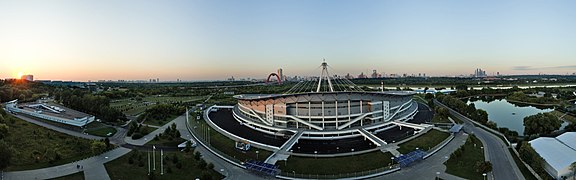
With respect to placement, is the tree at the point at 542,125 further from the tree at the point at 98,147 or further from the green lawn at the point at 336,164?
the tree at the point at 98,147

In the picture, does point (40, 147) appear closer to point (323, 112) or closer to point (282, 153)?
point (282, 153)

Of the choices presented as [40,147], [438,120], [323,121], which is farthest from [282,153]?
[438,120]

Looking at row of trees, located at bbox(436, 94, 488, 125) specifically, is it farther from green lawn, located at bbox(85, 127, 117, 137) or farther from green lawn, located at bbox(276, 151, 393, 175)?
green lawn, located at bbox(85, 127, 117, 137)

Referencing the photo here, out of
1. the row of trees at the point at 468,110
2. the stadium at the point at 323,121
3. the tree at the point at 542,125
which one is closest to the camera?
the stadium at the point at 323,121

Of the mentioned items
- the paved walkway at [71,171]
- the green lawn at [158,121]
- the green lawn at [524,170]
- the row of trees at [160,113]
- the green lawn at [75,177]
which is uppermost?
the row of trees at [160,113]

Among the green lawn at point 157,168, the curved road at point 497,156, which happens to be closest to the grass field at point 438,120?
the curved road at point 497,156

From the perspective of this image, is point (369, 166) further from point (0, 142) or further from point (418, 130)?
point (0, 142)

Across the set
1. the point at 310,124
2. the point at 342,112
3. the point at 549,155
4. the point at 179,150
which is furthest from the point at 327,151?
the point at 549,155

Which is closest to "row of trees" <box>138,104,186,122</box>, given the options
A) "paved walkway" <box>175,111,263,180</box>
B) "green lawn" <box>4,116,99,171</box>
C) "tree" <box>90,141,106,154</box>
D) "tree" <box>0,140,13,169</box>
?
"green lawn" <box>4,116,99,171</box>
